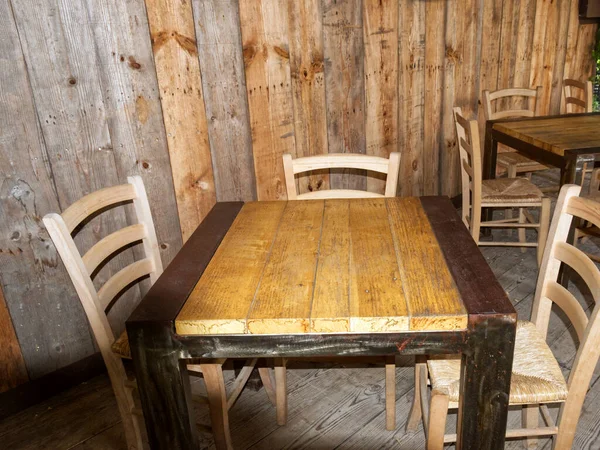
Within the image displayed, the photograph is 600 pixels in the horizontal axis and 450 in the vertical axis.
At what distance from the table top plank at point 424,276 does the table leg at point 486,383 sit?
0.06 meters

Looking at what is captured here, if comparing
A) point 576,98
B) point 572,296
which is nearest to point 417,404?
point 572,296

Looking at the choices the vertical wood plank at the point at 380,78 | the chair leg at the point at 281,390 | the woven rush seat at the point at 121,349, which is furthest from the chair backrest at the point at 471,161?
the woven rush seat at the point at 121,349

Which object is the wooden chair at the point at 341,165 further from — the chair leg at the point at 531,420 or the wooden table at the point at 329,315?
the wooden table at the point at 329,315

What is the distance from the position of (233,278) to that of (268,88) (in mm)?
1431

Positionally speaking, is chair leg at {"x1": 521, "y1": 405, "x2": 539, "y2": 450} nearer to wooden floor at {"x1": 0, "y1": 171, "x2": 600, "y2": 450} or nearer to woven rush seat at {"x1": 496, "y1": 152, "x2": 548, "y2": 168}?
wooden floor at {"x1": 0, "y1": 171, "x2": 600, "y2": 450}

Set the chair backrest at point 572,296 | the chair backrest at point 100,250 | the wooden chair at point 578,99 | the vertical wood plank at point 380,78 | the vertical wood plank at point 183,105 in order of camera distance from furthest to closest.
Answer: the wooden chair at point 578,99 < the vertical wood plank at point 380,78 < the vertical wood plank at point 183,105 < the chair backrest at point 100,250 < the chair backrest at point 572,296

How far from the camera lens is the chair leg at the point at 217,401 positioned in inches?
63.1

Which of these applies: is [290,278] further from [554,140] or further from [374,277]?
[554,140]

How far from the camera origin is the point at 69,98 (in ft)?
6.63

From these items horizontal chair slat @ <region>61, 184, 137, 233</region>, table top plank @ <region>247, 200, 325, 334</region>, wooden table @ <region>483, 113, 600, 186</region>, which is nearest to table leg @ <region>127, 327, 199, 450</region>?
table top plank @ <region>247, 200, 325, 334</region>

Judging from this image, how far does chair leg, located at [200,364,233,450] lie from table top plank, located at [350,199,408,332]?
1.80 ft

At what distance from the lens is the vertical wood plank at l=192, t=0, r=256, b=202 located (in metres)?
2.31

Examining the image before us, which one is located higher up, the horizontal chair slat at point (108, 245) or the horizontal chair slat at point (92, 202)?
the horizontal chair slat at point (92, 202)

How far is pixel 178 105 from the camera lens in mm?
2295
